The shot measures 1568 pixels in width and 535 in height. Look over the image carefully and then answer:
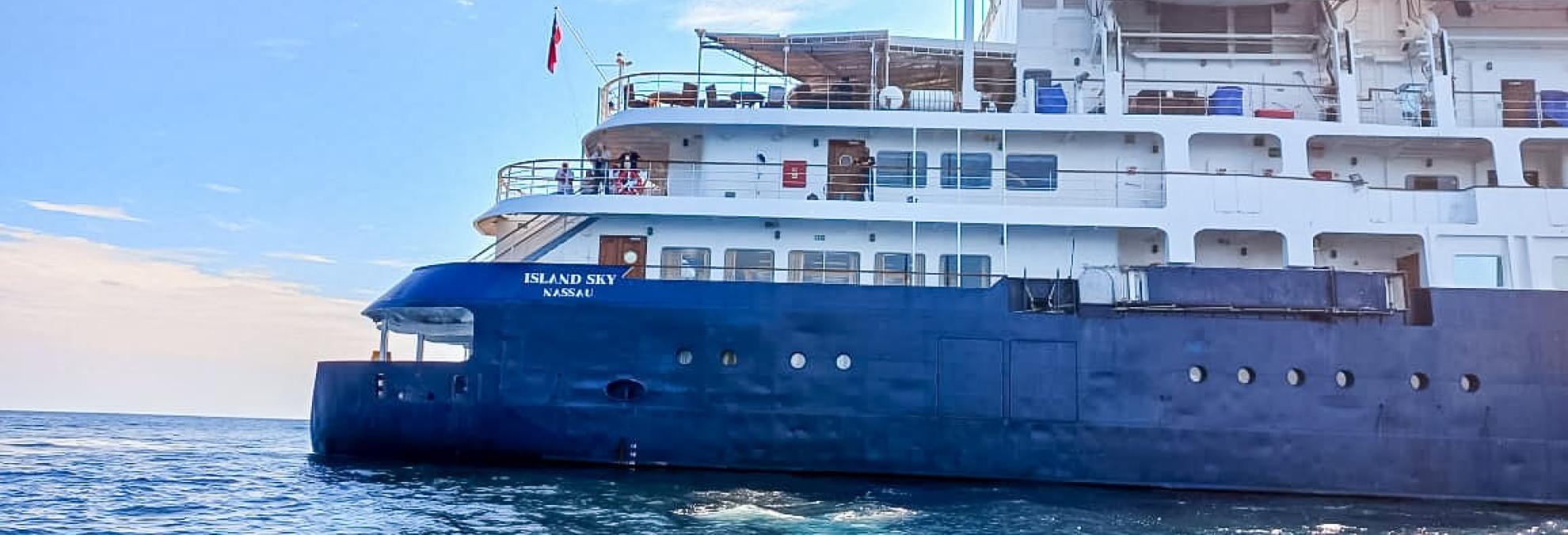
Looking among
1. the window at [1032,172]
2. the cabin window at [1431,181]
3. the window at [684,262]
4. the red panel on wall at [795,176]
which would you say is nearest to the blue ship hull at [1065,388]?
the window at [684,262]

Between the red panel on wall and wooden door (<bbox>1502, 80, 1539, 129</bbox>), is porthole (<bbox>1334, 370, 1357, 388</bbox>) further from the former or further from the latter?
the red panel on wall

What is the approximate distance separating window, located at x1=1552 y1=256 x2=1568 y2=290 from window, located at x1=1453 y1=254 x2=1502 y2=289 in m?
0.64

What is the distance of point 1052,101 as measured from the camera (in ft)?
51.1

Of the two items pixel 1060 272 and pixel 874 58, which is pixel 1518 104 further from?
pixel 874 58

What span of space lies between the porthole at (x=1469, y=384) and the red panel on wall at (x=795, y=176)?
897 cm

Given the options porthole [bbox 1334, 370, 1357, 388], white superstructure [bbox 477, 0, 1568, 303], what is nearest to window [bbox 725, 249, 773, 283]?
white superstructure [bbox 477, 0, 1568, 303]

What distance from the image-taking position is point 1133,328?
13.2 metres

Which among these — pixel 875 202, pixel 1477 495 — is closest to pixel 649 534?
pixel 875 202

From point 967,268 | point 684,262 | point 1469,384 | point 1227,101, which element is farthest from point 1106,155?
point 684,262

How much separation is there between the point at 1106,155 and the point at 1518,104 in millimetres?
6778

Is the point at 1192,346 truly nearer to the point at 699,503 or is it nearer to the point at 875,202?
the point at 875,202

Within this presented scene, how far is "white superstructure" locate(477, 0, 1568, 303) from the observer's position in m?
14.3

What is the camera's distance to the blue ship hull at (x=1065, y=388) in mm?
12969

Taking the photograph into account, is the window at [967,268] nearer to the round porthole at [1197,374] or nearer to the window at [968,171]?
the window at [968,171]
